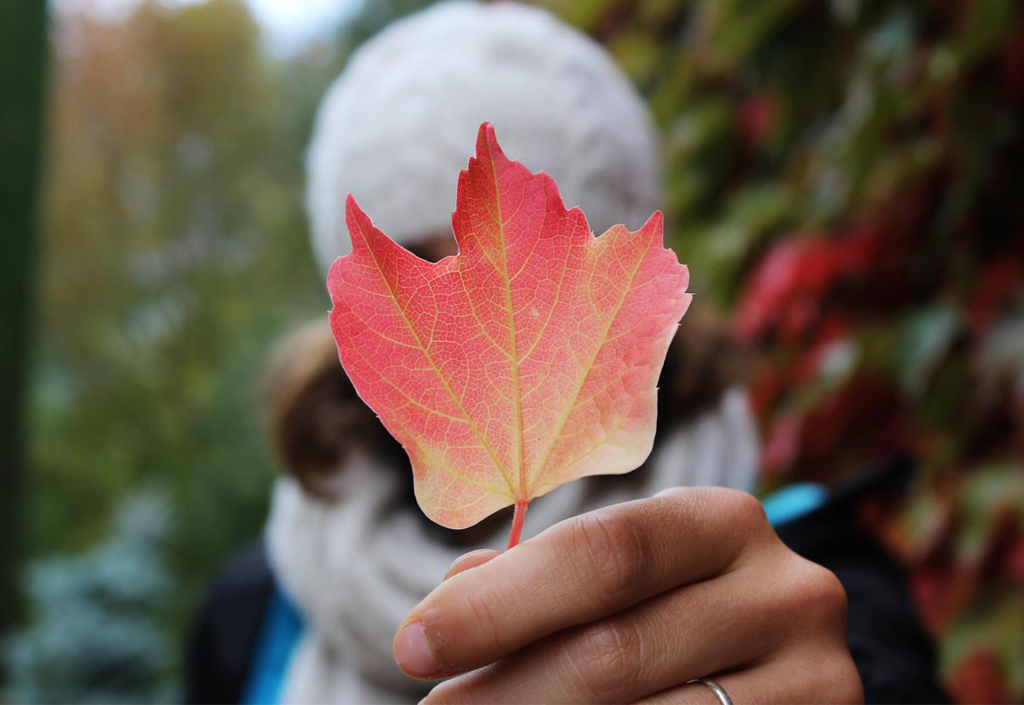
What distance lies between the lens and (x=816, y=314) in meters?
1.38

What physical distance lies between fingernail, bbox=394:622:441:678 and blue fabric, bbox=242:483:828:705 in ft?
2.40

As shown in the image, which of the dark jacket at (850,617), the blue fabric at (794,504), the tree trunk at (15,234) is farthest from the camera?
the tree trunk at (15,234)

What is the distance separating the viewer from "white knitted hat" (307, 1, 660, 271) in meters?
0.91

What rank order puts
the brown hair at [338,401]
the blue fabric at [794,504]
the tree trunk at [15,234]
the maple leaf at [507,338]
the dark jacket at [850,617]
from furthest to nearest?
the tree trunk at [15,234]
the brown hair at [338,401]
the blue fabric at [794,504]
the dark jacket at [850,617]
the maple leaf at [507,338]

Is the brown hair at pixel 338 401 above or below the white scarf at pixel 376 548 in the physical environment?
above

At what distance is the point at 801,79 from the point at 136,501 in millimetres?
3438

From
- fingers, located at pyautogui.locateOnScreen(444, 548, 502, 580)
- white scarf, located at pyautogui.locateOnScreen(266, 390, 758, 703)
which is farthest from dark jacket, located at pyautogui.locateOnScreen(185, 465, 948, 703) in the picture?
fingers, located at pyautogui.locateOnScreen(444, 548, 502, 580)

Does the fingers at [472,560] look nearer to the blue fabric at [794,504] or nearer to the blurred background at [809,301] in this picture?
the blue fabric at [794,504]

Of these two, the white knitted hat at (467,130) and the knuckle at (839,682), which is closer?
the knuckle at (839,682)

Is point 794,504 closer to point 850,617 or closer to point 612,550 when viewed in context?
point 850,617

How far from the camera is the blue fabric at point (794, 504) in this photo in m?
0.90

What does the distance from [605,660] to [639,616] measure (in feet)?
0.09

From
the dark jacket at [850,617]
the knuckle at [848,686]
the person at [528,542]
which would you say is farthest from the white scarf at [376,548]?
the knuckle at [848,686]

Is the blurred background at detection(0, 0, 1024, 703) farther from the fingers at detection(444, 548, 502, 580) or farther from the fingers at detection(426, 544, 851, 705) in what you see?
the fingers at detection(444, 548, 502, 580)
